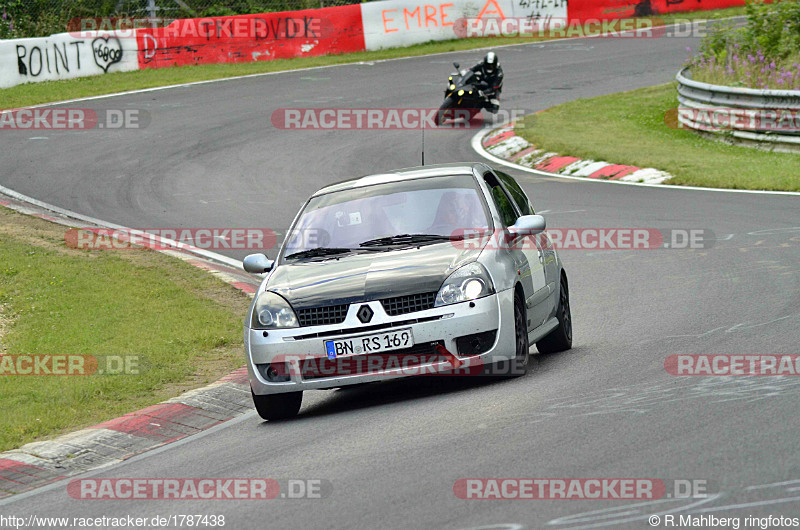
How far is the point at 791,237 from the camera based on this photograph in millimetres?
13117

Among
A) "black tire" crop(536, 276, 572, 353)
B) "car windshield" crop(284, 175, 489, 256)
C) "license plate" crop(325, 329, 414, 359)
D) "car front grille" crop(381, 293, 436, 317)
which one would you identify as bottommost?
"black tire" crop(536, 276, 572, 353)

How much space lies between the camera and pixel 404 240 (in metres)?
8.59

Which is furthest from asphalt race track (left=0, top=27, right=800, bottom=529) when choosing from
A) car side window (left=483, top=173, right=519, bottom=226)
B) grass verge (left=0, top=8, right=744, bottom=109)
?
grass verge (left=0, top=8, right=744, bottom=109)

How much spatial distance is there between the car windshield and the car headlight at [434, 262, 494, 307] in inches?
26.6

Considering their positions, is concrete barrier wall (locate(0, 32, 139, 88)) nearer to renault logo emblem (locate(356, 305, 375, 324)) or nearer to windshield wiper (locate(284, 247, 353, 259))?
windshield wiper (locate(284, 247, 353, 259))

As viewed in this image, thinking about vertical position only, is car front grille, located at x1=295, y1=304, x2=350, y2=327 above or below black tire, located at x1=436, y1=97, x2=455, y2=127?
above

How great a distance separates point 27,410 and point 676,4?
39810mm

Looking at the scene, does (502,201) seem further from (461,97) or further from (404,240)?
(461,97)

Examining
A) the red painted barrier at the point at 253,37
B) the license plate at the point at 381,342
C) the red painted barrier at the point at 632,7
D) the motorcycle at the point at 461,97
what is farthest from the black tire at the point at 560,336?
the red painted barrier at the point at 632,7

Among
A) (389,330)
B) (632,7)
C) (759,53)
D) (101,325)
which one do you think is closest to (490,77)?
(759,53)

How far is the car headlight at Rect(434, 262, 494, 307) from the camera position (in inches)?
307

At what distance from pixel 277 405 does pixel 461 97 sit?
60.9 ft

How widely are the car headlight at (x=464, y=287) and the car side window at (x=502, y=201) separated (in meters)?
1.12

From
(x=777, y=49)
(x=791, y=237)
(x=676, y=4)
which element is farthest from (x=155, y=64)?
(x=791, y=237)
